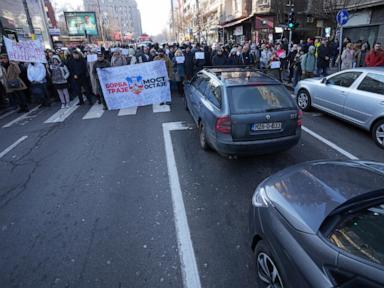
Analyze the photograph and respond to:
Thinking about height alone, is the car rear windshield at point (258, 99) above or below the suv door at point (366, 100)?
above

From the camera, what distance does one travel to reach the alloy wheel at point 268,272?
7.14ft

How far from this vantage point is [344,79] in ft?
22.0

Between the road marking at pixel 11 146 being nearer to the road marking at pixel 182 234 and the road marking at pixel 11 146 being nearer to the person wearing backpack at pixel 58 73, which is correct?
the person wearing backpack at pixel 58 73

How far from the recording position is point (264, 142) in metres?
4.50

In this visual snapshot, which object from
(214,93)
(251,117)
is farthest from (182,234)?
(214,93)

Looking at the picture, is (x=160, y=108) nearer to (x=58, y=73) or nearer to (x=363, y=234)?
(x=58, y=73)

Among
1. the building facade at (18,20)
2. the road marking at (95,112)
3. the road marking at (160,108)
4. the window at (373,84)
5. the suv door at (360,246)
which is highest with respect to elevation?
the building facade at (18,20)

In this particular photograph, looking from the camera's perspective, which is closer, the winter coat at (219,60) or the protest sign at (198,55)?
the winter coat at (219,60)

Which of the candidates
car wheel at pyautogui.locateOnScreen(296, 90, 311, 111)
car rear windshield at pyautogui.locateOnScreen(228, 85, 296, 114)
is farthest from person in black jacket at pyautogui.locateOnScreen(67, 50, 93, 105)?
car wheel at pyautogui.locateOnScreen(296, 90, 311, 111)

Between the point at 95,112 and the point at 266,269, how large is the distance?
8.31 metres

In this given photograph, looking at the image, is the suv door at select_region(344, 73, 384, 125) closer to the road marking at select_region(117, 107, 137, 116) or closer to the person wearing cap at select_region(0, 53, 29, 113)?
the road marking at select_region(117, 107, 137, 116)

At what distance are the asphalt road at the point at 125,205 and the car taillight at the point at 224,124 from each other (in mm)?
783

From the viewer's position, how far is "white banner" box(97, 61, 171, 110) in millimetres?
9203

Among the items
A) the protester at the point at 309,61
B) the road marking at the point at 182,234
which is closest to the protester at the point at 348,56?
the protester at the point at 309,61
